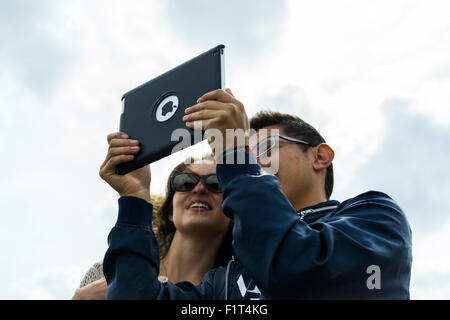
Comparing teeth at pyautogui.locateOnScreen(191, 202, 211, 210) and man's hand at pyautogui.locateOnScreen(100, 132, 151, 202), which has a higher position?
teeth at pyautogui.locateOnScreen(191, 202, 211, 210)

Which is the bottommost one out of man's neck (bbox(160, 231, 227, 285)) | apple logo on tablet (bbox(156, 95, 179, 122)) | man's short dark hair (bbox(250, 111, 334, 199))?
man's neck (bbox(160, 231, 227, 285))

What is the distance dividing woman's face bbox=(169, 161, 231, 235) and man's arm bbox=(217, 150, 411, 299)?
1768mm

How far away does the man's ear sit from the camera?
3.63 meters

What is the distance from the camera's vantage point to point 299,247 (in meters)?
1.95

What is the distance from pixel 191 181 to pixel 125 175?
1.27 metres

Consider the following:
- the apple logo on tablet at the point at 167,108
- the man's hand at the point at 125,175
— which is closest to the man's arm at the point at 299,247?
the apple logo on tablet at the point at 167,108

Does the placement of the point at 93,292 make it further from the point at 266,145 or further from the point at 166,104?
the point at 266,145

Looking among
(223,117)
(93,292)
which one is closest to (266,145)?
(223,117)

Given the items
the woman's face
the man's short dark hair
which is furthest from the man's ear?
the woman's face

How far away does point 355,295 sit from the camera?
1996mm

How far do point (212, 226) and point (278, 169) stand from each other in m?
0.87

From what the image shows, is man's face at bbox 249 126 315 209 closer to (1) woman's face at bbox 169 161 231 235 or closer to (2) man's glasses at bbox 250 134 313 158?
(2) man's glasses at bbox 250 134 313 158

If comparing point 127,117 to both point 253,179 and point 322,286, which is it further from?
point 322,286
